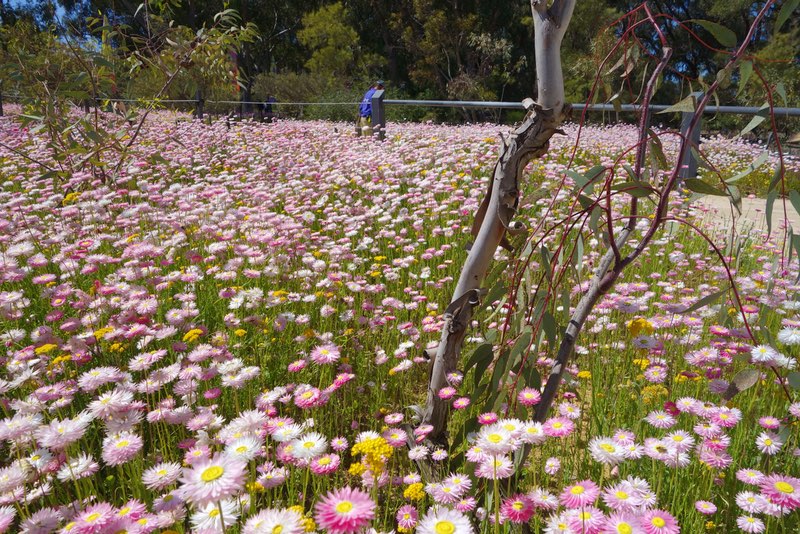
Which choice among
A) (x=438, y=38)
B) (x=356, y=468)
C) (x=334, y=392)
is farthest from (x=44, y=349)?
(x=438, y=38)

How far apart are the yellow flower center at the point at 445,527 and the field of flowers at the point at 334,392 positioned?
11 millimetres

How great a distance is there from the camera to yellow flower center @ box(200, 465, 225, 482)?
31.5 inches

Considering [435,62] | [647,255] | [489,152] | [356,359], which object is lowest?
[356,359]

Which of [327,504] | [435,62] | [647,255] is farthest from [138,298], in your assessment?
[435,62]

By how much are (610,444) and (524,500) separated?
0.90 ft

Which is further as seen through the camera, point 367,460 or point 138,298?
point 138,298

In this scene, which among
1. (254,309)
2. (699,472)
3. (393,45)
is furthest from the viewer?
(393,45)

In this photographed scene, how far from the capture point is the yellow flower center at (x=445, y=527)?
0.86 meters

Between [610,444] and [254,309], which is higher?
[610,444]

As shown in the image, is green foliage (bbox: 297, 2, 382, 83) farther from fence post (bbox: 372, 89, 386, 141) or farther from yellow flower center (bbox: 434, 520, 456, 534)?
yellow flower center (bbox: 434, 520, 456, 534)

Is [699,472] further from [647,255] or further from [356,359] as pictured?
[647,255]

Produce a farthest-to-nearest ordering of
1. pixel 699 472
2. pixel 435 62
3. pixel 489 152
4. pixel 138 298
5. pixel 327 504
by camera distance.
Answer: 1. pixel 435 62
2. pixel 489 152
3. pixel 138 298
4. pixel 699 472
5. pixel 327 504

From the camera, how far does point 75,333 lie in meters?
2.36

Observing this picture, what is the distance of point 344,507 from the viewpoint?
0.78m
